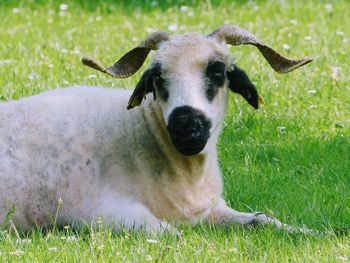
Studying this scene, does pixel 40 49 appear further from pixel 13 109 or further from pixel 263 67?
pixel 13 109

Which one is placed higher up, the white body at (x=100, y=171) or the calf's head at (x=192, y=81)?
→ the calf's head at (x=192, y=81)

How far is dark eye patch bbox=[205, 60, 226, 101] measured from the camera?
7.15 m

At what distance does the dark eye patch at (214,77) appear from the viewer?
282 inches

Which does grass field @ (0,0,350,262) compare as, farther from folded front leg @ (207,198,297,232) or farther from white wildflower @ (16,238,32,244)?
folded front leg @ (207,198,297,232)

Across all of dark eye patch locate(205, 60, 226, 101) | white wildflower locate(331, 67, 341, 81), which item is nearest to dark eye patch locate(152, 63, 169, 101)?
dark eye patch locate(205, 60, 226, 101)

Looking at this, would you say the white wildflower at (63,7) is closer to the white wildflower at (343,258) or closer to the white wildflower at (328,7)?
the white wildflower at (328,7)

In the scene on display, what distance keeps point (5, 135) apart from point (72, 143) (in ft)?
1.53

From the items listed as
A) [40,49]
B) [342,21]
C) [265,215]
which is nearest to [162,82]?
[265,215]

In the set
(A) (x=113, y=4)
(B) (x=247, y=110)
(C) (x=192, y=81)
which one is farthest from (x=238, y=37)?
(A) (x=113, y=4)

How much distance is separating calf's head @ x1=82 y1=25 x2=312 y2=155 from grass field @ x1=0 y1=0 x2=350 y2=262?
0.68 meters

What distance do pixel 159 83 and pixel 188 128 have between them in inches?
21.1

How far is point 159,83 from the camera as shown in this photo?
7238mm

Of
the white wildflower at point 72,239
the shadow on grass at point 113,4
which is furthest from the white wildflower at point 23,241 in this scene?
the shadow on grass at point 113,4

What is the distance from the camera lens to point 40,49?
39.0ft
